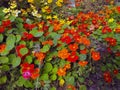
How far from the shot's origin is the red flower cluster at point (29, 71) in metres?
2.70

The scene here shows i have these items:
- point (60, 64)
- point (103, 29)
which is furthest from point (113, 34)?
point (60, 64)

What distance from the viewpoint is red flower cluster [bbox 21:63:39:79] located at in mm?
2695

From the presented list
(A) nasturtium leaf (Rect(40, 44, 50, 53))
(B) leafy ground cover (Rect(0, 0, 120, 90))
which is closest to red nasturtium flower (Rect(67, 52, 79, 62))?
(B) leafy ground cover (Rect(0, 0, 120, 90))

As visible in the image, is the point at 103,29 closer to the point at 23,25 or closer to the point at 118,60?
the point at 118,60

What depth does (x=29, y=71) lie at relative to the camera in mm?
2703

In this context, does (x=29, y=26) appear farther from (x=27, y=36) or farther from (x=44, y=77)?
(x=44, y=77)

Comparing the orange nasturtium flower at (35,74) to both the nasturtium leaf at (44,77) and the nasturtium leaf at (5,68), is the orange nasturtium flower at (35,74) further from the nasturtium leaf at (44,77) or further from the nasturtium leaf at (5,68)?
the nasturtium leaf at (5,68)

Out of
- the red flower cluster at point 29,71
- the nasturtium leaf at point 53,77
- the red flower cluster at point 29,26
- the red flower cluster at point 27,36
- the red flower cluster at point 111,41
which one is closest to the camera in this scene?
the red flower cluster at point 29,71

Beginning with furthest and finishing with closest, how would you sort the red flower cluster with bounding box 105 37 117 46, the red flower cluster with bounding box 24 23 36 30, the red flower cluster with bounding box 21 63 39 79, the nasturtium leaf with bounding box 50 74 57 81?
the red flower cluster with bounding box 24 23 36 30 → the red flower cluster with bounding box 105 37 117 46 → the nasturtium leaf with bounding box 50 74 57 81 → the red flower cluster with bounding box 21 63 39 79

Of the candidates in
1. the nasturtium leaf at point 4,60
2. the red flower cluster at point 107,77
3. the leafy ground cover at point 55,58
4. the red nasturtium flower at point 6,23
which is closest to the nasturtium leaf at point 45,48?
the leafy ground cover at point 55,58

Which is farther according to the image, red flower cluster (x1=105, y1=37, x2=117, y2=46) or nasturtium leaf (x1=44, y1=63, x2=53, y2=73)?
red flower cluster (x1=105, y1=37, x2=117, y2=46)

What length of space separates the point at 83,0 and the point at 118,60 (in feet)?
7.29

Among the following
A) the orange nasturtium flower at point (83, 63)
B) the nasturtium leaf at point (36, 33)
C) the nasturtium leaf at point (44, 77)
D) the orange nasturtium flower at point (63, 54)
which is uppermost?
the nasturtium leaf at point (36, 33)

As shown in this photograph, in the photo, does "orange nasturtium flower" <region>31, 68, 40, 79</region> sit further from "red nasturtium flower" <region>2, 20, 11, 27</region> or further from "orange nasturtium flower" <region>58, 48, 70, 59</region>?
"red nasturtium flower" <region>2, 20, 11, 27</region>
